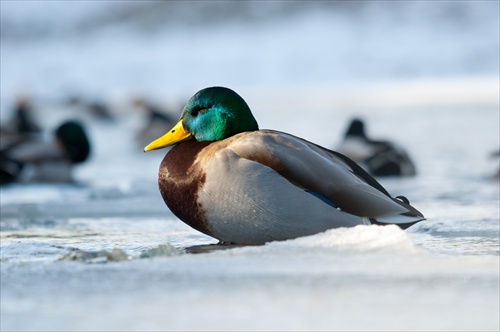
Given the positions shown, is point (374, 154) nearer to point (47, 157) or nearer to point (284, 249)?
point (47, 157)

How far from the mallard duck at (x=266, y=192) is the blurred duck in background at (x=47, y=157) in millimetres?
4531

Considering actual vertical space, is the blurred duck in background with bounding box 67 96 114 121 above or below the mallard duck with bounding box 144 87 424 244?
above

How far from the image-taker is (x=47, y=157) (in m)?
8.70

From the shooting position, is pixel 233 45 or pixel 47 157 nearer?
pixel 47 157

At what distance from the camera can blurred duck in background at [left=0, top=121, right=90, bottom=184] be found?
27.3ft

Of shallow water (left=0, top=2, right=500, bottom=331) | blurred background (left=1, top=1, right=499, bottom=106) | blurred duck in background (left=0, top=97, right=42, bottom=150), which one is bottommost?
shallow water (left=0, top=2, right=500, bottom=331)

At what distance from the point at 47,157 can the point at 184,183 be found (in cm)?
503

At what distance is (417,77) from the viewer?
2003cm

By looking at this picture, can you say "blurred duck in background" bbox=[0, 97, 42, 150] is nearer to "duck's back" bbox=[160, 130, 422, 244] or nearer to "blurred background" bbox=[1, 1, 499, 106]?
"blurred background" bbox=[1, 1, 499, 106]

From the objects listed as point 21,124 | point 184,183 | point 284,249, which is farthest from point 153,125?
point 284,249

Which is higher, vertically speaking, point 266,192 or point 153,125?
point 153,125

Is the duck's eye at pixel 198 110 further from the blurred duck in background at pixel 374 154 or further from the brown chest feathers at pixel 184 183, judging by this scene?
the blurred duck in background at pixel 374 154

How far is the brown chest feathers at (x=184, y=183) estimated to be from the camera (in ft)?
12.6

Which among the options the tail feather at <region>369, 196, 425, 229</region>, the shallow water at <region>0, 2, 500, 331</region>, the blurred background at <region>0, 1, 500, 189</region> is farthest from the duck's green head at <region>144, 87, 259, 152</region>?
the blurred background at <region>0, 1, 500, 189</region>
